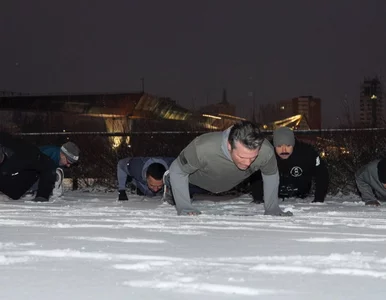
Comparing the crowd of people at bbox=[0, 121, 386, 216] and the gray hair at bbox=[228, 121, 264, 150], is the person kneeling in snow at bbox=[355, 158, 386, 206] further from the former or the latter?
the gray hair at bbox=[228, 121, 264, 150]

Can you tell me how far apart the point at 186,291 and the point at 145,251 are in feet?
4.12

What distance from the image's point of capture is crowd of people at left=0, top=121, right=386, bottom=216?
705 centimetres

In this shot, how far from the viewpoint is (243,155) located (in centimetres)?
658

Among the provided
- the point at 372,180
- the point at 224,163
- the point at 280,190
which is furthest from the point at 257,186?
the point at 224,163

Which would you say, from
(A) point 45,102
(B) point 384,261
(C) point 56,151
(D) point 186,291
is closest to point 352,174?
(C) point 56,151

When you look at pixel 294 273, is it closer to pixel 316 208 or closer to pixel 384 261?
pixel 384 261

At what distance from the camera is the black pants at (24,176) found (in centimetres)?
975

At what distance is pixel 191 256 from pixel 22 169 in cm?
596

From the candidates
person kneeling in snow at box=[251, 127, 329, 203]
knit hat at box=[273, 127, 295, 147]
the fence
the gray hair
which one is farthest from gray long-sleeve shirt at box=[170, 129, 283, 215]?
the fence

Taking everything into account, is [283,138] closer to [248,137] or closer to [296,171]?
[296,171]

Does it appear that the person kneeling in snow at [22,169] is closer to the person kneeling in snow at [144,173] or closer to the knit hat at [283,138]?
the person kneeling in snow at [144,173]

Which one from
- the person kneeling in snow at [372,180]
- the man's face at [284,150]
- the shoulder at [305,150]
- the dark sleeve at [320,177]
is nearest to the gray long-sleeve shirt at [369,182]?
the person kneeling in snow at [372,180]

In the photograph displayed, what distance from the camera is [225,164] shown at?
7148 mm

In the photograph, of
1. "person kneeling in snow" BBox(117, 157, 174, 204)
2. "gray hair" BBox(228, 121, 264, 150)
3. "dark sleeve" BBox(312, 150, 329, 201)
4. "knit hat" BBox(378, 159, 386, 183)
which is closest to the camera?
"gray hair" BBox(228, 121, 264, 150)
